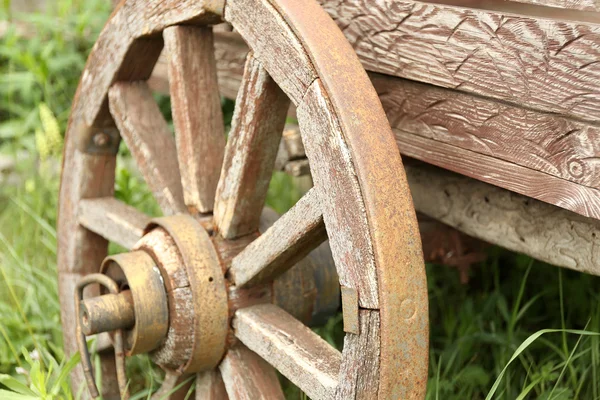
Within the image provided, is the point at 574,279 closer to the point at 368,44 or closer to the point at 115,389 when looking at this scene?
the point at 368,44

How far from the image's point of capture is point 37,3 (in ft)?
17.0

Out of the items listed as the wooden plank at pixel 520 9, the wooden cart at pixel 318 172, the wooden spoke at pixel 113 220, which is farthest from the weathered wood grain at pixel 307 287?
the wooden plank at pixel 520 9

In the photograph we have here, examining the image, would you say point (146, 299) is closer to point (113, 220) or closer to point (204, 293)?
point (204, 293)

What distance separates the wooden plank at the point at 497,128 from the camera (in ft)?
3.94

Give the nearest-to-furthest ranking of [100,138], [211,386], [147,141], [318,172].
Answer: [318,172] → [211,386] → [147,141] → [100,138]

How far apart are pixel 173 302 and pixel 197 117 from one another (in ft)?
1.43

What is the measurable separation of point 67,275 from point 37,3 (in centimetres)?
365

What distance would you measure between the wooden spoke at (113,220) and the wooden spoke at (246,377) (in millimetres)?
449

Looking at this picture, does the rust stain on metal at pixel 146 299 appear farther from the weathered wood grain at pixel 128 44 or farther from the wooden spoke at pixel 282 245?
the weathered wood grain at pixel 128 44

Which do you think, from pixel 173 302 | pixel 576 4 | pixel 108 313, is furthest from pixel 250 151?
pixel 576 4

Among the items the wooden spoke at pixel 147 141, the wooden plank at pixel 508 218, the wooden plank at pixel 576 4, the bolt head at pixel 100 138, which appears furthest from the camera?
the bolt head at pixel 100 138

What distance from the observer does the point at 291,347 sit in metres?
1.45

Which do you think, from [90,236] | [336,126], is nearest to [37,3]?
[90,236]

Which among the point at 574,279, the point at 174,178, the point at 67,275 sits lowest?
the point at 574,279
